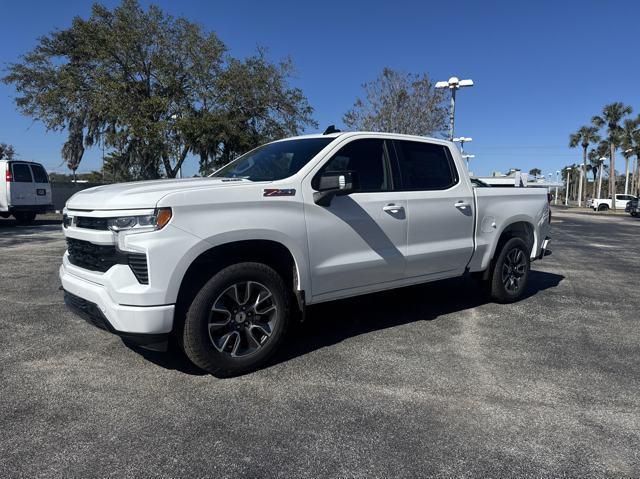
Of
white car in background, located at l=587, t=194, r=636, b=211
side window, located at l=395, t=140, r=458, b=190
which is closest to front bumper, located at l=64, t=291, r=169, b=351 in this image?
side window, located at l=395, t=140, r=458, b=190

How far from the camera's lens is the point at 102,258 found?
138 inches

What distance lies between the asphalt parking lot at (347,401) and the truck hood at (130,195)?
4.29 feet

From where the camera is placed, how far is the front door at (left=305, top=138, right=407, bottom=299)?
4074 mm

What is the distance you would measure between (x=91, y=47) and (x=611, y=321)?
21.4 m

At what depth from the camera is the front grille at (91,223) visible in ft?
11.4

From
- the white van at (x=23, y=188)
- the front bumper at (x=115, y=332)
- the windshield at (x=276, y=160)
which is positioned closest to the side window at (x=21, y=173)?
the white van at (x=23, y=188)

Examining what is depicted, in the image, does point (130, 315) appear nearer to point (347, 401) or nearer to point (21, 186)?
point (347, 401)

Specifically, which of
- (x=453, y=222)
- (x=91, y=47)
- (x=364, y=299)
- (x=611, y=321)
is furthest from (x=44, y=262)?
(x=91, y=47)

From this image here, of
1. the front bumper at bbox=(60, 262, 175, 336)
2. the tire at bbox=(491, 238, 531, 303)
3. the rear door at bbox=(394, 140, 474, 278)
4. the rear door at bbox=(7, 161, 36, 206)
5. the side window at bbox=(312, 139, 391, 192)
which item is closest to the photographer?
the front bumper at bbox=(60, 262, 175, 336)

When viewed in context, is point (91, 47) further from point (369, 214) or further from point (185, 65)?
point (369, 214)

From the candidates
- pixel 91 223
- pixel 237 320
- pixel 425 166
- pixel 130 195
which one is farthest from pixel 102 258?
pixel 425 166

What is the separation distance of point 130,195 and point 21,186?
14.4 metres

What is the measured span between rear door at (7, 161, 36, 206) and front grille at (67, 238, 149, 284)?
13190mm

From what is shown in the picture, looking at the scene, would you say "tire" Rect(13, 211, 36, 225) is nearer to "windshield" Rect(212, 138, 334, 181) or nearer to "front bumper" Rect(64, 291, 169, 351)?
"windshield" Rect(212, 138, 334, 181)
